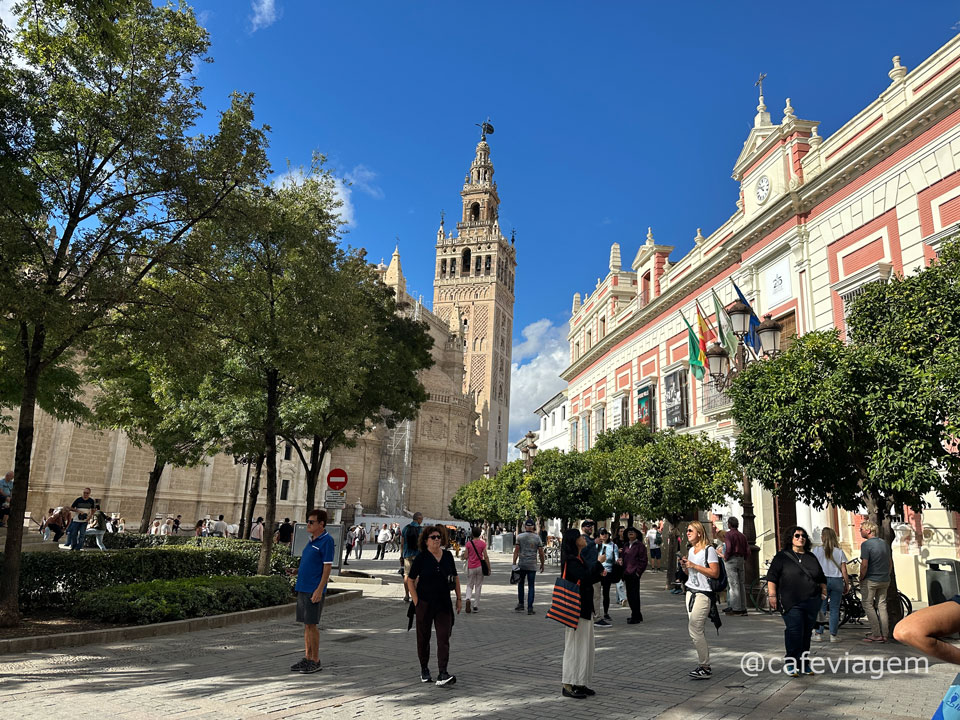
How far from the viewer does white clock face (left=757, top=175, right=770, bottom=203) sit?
21002 mm

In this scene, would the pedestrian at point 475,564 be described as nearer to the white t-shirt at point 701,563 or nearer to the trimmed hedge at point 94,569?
the trimmed hedge at point 94,569

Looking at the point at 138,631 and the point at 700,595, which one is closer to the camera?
the point at 700,595

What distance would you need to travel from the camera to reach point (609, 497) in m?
20.1

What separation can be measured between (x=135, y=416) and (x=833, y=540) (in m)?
18.6

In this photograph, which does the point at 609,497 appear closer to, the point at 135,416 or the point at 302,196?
the point at 302,196

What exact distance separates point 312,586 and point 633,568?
647cm

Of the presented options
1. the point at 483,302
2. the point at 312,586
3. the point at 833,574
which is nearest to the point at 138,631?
the point at 312,586

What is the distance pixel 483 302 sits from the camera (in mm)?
87000

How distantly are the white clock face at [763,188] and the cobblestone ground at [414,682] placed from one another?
52.0 ft

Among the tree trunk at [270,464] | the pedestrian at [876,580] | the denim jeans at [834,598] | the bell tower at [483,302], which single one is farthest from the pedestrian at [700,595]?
the bell tower at [483,302]

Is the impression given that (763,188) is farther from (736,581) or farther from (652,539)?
(736,581)

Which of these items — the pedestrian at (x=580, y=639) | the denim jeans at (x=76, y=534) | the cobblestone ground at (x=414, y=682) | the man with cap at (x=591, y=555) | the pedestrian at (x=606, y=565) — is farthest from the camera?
the denim jeans at (x=76, y=534)

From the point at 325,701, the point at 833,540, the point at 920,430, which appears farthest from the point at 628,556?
the point at 325,701

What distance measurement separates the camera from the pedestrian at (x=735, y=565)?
11.5 metres
